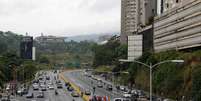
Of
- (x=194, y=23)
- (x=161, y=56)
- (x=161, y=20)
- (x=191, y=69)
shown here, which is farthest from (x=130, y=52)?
(x=191, y=69)

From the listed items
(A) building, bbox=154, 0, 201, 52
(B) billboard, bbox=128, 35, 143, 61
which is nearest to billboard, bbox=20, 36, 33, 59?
(B) billboard, bbox=128, 35, 143, 61

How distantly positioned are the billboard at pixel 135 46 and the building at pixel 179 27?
18.7ft

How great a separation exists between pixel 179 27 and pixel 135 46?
1221 inches

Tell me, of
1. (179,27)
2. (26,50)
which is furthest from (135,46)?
(26,50)

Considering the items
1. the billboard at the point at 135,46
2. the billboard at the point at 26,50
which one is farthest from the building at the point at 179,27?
the billboard at the point at 26,50

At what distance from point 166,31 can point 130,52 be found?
692 inches

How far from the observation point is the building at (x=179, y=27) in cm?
10050

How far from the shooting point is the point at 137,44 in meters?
143

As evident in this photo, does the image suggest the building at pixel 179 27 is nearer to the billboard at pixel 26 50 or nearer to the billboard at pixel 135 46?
the billboard at pixel 135 46

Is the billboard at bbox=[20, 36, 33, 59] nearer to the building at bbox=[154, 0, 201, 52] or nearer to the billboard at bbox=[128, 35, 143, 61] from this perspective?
the billboard at bbox=[128, 35, 143, 61]

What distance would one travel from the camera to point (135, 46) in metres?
142

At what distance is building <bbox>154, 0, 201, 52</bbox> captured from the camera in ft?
330

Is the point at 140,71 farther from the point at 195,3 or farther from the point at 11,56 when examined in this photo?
the point at 11,56

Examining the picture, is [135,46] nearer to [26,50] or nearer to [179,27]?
[179,27]
